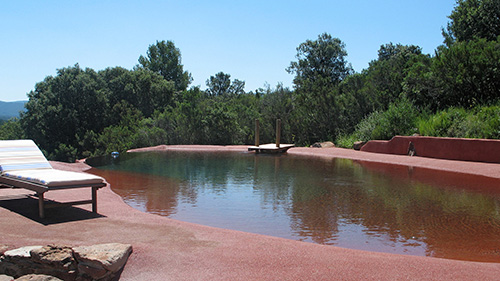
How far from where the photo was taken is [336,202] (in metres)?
8.98

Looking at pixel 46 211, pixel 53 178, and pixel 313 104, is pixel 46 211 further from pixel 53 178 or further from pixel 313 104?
pixel 313 104

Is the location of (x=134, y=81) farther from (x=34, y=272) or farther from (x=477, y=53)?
(x=34, y=272)

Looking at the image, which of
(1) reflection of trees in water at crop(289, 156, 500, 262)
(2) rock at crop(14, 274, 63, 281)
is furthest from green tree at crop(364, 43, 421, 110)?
(2) rock at crop(14, 274, 63, 281)

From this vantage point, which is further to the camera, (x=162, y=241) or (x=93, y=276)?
(x=162, y=241)

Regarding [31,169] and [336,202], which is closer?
[31,169]

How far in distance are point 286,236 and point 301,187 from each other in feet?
14.2

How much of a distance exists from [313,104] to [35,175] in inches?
781

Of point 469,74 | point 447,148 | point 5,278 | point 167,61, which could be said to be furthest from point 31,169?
point 167,61

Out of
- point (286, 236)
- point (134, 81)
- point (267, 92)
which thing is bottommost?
point (286, 236)

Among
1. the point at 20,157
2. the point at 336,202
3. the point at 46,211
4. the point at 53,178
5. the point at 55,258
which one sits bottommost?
the point at 336,202

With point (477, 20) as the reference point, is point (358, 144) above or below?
below

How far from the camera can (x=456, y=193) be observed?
9.99m

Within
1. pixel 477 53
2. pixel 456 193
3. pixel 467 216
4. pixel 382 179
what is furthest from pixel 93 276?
pixel 477 53

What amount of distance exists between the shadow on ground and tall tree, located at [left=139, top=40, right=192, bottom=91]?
4893 centimetres
